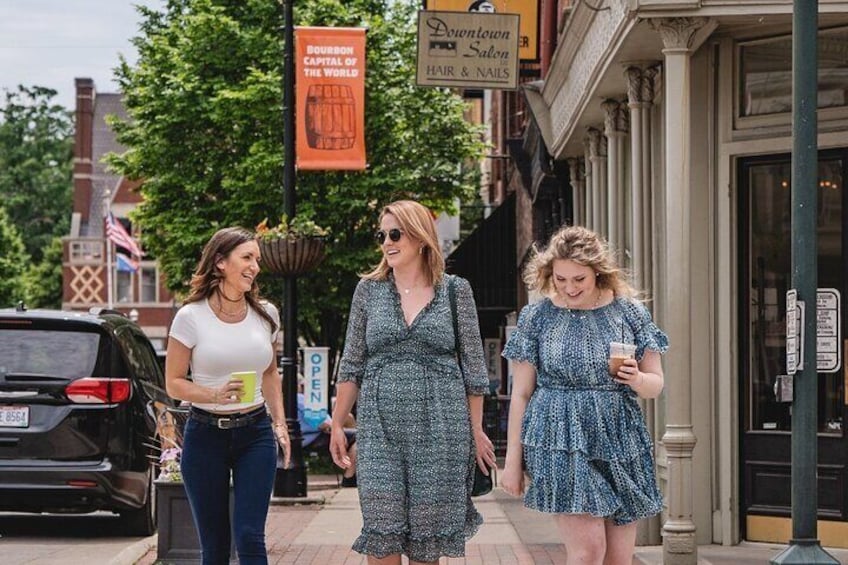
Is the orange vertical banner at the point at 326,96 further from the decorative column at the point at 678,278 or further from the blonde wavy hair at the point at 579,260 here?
the blonde wavy hair at the point at 579,260

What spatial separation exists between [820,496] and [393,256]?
5348 millimetres

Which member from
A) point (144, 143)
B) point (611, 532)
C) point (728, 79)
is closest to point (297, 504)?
point (728, 79)

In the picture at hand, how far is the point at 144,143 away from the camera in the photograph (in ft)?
114

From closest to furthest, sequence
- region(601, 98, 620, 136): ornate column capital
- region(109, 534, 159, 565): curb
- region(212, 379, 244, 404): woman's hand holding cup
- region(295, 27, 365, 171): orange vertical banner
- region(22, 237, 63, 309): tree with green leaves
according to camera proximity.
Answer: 1. region(212, 379, 244, 404): woman's hand holding cup
2. region(109, 534, 159, 565): curb
3. region(601, 98, 620, 136): ornate column capital
4. region(295, 27, 365, 171): orange vertical banner
5. region(22, 237, 63, 309): tree with green leaves

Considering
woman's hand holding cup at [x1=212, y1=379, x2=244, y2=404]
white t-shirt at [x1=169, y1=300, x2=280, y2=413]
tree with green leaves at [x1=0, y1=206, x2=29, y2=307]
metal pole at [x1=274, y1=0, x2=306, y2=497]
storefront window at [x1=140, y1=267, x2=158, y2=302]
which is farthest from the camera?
storefront window at [x1=140, y1=267, x2=158, y2=302]

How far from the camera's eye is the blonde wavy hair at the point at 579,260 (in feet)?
20.1

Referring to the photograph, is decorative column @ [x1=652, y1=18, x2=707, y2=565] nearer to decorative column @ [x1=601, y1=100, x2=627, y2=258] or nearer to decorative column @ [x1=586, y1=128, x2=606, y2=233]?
decorative column @ [x1=601, y1=100, x2=627, y2=258]

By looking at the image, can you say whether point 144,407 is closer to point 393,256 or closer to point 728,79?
point 728,79

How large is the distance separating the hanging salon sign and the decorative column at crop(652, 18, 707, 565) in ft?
20.6

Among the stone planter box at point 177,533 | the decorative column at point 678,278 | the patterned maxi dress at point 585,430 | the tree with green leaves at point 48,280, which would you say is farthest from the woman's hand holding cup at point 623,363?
the tree with green leaves at point 48,280

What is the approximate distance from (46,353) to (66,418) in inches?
20.2

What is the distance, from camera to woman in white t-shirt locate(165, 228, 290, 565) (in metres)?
6.90

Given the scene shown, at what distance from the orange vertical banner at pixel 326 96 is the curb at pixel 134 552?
9.48 metres

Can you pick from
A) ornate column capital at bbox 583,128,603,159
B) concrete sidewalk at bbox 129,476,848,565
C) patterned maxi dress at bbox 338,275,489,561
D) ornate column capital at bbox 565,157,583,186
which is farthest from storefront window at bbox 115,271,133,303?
patterned maxi dress at bbox 338,275,489,561
